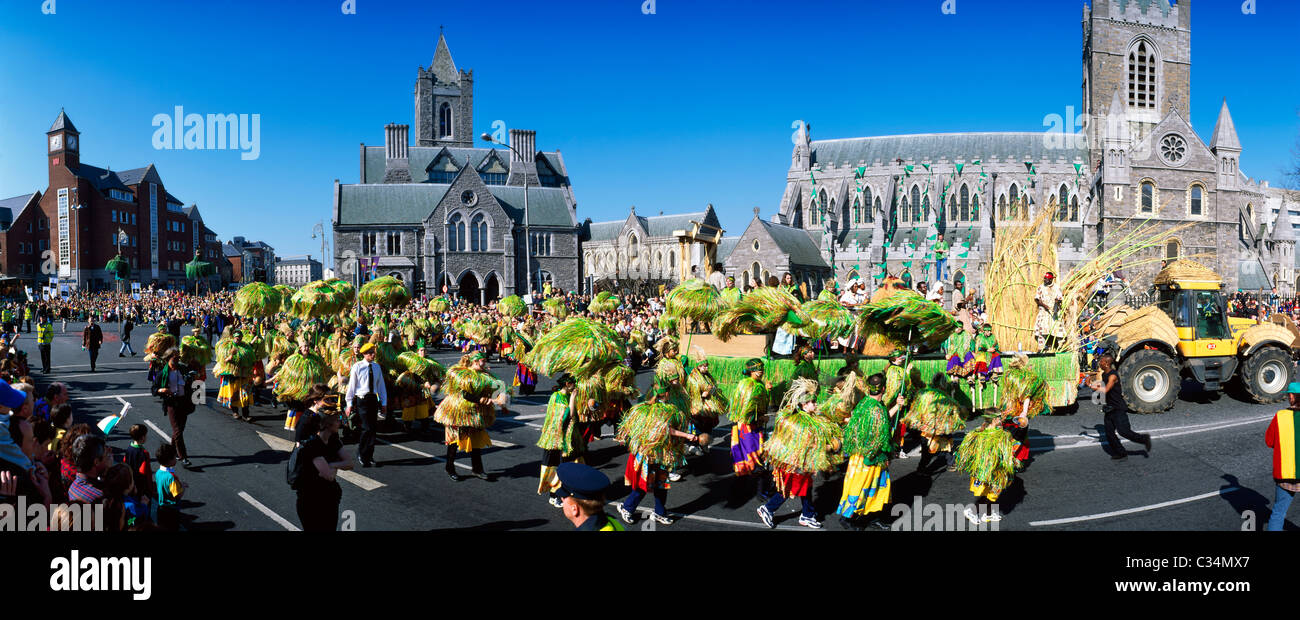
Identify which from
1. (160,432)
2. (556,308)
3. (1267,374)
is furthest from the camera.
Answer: (556,308)

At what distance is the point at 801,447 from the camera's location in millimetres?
6746

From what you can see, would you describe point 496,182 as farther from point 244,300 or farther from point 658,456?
point 658,456

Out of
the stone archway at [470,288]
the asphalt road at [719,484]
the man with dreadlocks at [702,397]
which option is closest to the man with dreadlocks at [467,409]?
the asphalt road at [719,484]

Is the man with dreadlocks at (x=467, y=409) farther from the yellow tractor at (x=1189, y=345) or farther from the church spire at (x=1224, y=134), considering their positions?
the church spire at (x=1224, y=134)

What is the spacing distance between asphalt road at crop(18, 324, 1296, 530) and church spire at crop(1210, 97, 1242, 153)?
46.2 meters

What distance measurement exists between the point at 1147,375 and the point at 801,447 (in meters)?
10.7

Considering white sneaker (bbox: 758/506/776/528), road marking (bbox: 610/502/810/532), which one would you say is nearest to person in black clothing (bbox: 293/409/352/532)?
road marking (bbox: 610/502/810/532)

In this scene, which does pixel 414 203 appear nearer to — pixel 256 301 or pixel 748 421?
pixel 256 301

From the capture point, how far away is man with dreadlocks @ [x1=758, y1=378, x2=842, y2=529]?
Answer: 676 cm

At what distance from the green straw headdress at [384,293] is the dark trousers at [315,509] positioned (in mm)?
12526

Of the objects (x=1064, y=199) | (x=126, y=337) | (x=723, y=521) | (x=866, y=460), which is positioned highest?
(x=1064, y=199)

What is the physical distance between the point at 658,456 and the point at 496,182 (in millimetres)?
65110

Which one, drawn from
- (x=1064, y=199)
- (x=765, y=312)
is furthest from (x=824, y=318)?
(x=1064, y=199)
